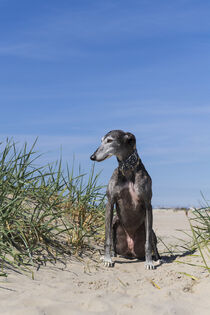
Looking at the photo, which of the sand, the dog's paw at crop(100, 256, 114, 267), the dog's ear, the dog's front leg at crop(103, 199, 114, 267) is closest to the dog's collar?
the dog's ear

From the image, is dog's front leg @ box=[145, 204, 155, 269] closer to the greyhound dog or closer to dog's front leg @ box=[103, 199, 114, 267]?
the greyhound dog

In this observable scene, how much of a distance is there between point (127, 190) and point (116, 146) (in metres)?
0.60

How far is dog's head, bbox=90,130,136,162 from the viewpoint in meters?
5.07

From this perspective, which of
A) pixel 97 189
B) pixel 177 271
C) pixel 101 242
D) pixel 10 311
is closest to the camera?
pixel 10 311

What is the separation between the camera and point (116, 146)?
5.12m

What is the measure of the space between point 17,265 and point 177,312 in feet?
6.40

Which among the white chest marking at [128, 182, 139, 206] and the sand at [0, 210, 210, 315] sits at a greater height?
the white chest marking at [128, 182, 139, 206]

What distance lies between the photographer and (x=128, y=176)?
17.2 feet

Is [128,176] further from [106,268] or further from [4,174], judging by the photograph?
[4,174]

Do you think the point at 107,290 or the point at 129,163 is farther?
the point at 129,163

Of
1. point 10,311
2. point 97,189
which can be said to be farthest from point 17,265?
point 97,189

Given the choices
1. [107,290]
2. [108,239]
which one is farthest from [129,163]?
[107,290]

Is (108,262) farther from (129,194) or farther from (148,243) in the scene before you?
(129,194)

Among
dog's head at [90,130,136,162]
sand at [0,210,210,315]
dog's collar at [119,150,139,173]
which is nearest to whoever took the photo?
sand at [0,210,210,315]
